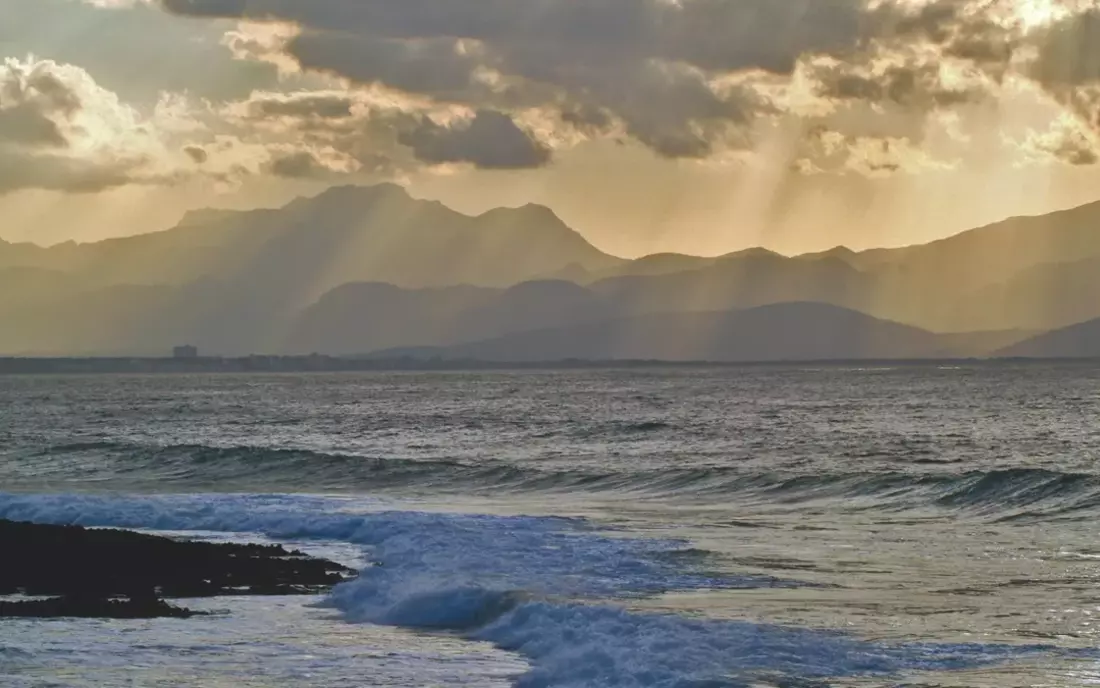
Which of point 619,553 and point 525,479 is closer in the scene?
point 619,553

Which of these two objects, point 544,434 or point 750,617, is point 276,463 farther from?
point 750,617

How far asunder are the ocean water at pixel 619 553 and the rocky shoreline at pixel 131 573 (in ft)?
3.33

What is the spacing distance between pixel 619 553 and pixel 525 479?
2393 cm

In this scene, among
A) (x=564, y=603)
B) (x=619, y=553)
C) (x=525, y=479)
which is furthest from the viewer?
(x=525, y=479)

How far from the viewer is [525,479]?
53.2m

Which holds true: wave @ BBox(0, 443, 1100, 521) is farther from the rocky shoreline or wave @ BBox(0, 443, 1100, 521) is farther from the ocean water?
the rocky shoreline

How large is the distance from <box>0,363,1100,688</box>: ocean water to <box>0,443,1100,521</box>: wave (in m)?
0.19

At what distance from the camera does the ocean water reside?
19.1 metres

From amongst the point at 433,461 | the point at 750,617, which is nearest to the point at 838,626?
the point at 750,617

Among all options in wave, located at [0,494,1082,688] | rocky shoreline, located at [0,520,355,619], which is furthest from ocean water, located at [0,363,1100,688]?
rocky shoreline, located at [0,520,355,619]

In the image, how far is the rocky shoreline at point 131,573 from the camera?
79.5 ft

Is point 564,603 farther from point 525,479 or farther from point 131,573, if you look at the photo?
point 525,479

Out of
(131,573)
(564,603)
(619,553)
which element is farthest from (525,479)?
(564,603)

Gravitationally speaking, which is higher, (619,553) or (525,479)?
(619,553)
